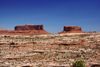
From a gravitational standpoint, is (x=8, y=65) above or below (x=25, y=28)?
below

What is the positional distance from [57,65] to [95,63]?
419 centimetres

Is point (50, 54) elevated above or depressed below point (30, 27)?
below

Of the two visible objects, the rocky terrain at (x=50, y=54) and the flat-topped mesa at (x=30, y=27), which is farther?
the flat-topped mesa at (x=30, y=27)

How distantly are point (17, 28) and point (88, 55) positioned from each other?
101264 mm

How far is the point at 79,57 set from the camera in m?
14.0

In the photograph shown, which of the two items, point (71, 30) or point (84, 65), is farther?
point (71, 30)

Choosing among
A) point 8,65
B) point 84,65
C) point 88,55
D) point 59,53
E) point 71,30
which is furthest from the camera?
point 71,30

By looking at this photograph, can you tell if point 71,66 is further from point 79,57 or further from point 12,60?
point 12,60

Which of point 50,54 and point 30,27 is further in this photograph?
point 30,27

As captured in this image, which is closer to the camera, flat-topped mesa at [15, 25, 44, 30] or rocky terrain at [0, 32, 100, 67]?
rocky terrain at [0, 32, 100, 67]

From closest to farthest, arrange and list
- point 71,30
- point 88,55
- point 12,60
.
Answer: point 12,60
point 88,55
point 71,30

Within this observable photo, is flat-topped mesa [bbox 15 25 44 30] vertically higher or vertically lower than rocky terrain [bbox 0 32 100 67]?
higher

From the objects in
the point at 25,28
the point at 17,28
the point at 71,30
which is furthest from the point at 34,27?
the point at 71,30

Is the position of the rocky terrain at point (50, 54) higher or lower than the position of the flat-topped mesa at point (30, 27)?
lower
